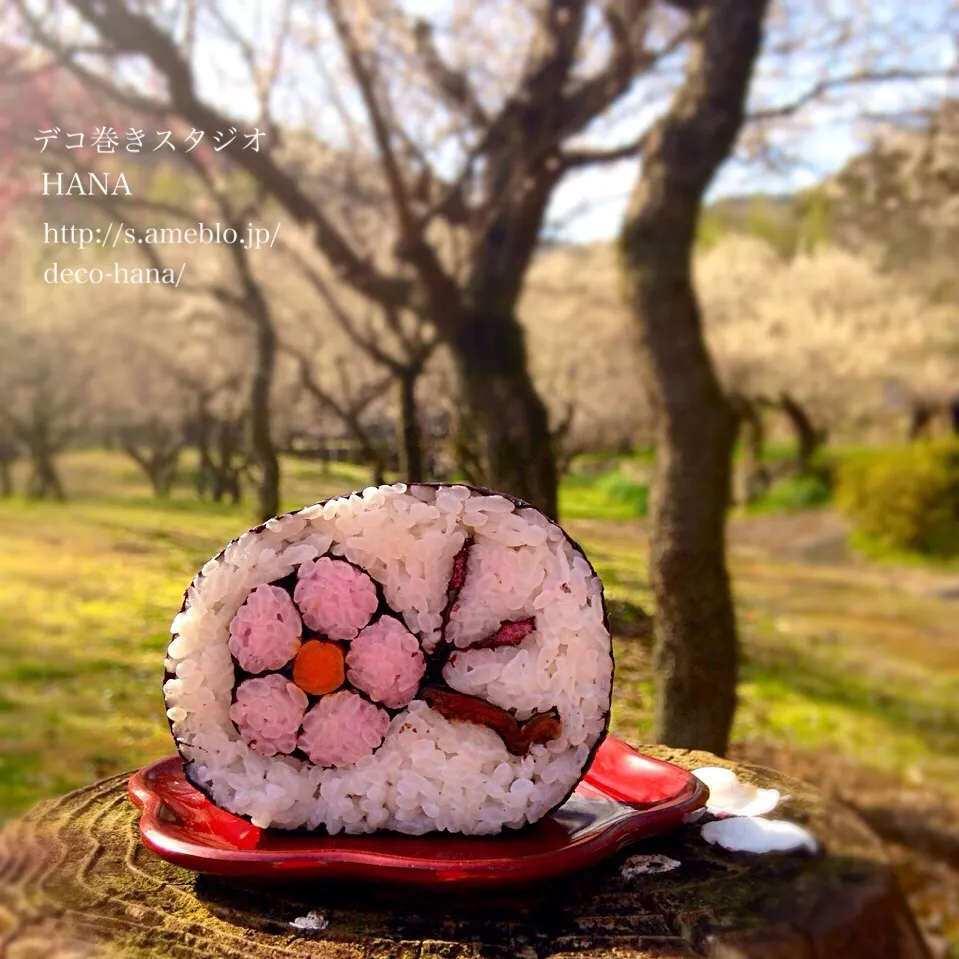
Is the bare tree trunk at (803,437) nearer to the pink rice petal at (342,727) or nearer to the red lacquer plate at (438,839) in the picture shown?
the red lacquer plate at (438,839)

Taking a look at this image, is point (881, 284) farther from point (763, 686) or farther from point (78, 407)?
point (78, 407)

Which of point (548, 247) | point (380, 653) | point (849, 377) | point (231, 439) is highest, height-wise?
point (548, 247)

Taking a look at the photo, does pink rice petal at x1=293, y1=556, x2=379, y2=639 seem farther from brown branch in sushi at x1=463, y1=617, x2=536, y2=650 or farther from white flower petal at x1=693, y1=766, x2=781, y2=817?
white flower petal at x1=693, y1=766, x2=781, y2=817

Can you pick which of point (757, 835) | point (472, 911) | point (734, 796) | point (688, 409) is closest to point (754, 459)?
point (688, 409)

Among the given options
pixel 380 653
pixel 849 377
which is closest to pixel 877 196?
pixel 849 377

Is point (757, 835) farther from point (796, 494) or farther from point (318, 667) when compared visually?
point (796, 494)

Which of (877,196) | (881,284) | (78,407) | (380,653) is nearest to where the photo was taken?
(380,653)

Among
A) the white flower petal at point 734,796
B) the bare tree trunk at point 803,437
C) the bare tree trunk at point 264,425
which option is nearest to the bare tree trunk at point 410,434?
the bare tree trunk at point 264,425

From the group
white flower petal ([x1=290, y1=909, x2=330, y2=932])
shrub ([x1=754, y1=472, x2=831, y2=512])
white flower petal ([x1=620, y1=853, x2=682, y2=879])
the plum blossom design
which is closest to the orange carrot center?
the plum blossom design
